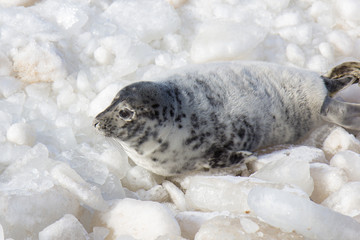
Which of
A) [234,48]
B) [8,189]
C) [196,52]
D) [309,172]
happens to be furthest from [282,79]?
[8,189]

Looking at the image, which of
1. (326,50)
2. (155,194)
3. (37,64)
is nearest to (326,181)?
(155,194)

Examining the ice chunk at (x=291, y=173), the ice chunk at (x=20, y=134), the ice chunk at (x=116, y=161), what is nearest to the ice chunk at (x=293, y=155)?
the ice chunk at (x=291, y=173)

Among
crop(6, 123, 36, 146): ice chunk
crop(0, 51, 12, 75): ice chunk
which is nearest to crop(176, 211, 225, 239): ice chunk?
crop(6, 123, 36, 146): ice chunk

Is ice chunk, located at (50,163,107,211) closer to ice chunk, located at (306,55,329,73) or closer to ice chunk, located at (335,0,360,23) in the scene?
ice chunk, located at (306,55,329,73)

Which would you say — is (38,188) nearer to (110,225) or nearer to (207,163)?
(110,225)

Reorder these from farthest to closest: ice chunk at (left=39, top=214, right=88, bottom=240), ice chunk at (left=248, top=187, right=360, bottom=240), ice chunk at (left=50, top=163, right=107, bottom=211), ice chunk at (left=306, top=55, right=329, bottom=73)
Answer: ice chunk at (left=306, top=55, right=329, bottom=73) → ice chunk at (left=50, top=163, right=107, bottom=211) → ice chunk at (left=39, top=214, right=88, bottom=240) → ice chunk at (left=248, top=187, right=360, bottom=240)

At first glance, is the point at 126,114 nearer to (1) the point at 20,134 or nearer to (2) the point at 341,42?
(1) the point at 20,134

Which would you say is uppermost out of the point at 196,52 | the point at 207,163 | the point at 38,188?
the point at 196,52
